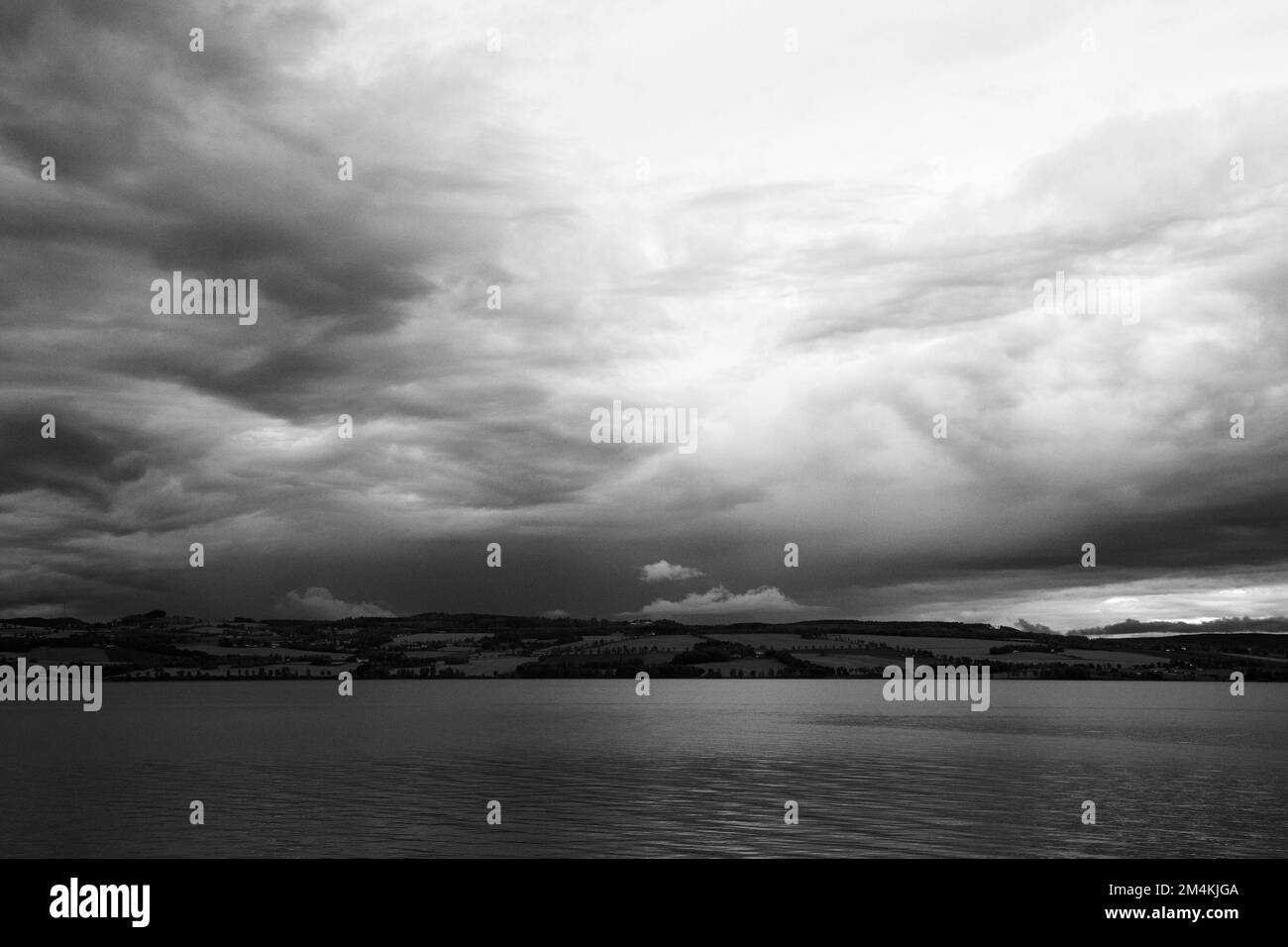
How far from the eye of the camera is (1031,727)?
192 meters
